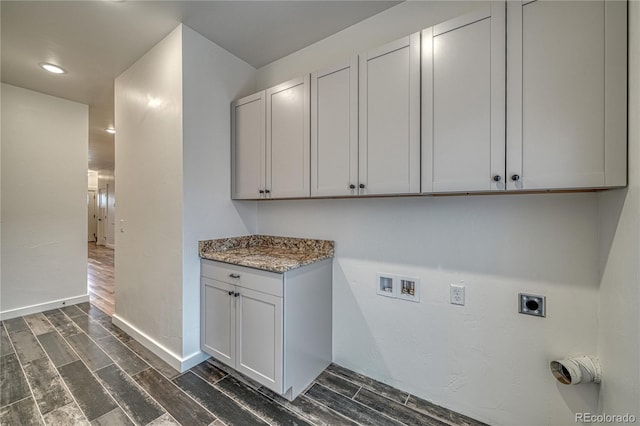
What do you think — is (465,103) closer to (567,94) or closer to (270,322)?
(567,94)

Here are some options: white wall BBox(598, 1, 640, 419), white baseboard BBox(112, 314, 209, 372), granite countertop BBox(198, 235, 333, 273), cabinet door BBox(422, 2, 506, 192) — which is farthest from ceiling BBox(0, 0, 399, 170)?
white baseboard BBox(112, 314, 209, 372)

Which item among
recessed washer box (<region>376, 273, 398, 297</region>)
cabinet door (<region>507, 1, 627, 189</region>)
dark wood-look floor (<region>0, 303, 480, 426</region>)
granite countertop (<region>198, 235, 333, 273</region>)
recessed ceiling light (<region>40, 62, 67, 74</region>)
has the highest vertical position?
recessed ceiling light (<region>40, 62, 67, 74</region>)

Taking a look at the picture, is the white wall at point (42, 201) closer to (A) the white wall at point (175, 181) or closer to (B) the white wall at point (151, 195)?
(B) the white wall at point (151, 195)

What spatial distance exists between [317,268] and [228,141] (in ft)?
4.43

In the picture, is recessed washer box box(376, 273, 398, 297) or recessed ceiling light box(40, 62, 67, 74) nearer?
recessed washer box box(376, 273, 398, 297)

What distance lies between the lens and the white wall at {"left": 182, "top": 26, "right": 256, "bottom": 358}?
1.96 meters

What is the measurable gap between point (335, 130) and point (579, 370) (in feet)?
5.74

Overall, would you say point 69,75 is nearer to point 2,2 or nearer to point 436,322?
point 2,2

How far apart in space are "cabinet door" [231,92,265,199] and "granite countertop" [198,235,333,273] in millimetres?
444

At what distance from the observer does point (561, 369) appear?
1245 mm

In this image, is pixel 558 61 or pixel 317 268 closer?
pixel 558 61

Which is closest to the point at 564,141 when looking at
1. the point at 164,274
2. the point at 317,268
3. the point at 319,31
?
the point at 317,268

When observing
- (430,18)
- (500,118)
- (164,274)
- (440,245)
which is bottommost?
(164,274)

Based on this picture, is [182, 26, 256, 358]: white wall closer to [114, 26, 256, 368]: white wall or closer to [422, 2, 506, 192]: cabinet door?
[114, 26, 256, 368]: white wall
